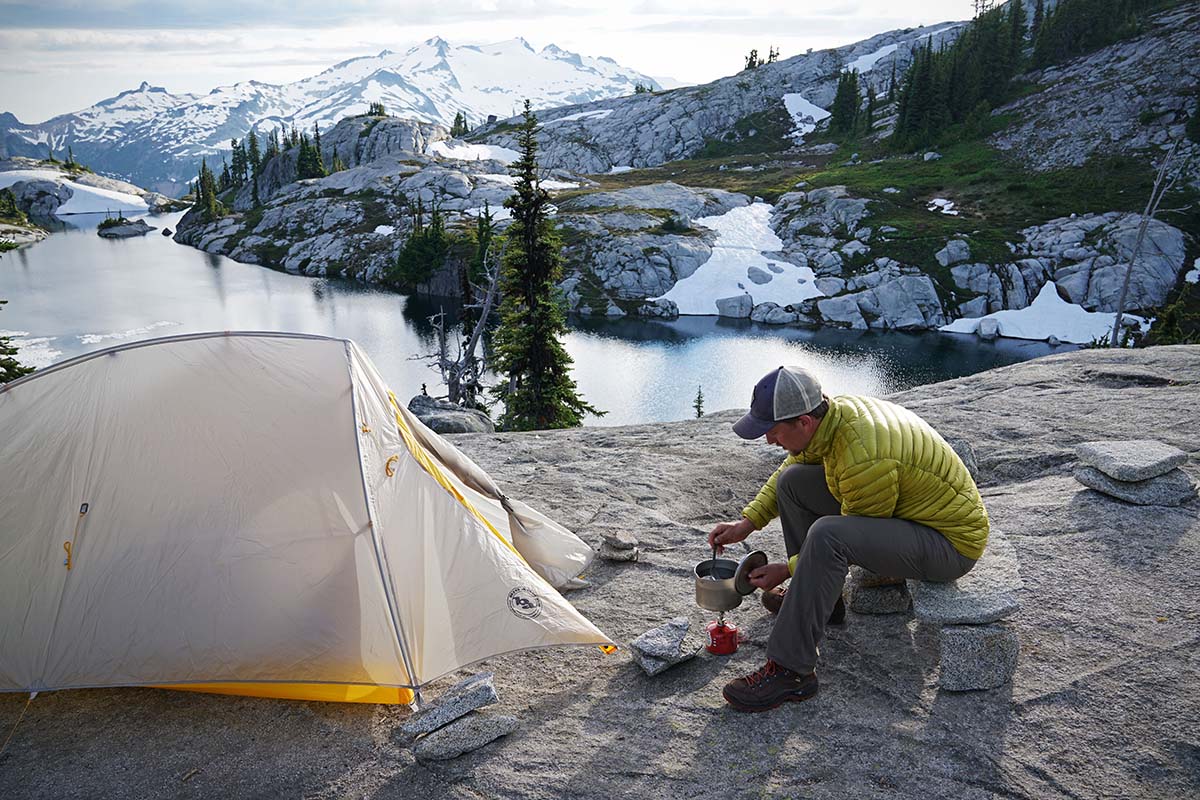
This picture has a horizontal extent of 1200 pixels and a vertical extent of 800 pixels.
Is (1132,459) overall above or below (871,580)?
above

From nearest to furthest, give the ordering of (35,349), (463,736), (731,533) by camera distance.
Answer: (463,736)
(731,533)
(35,349)

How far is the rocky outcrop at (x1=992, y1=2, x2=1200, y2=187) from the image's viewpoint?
74.5 m

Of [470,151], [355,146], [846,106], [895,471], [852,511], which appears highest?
[846,106]

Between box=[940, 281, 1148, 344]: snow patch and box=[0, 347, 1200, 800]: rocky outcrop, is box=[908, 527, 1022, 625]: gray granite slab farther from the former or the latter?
box=[940, 281, 1148, 344]: snow patch

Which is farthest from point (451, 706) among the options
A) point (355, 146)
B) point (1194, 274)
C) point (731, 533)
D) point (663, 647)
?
point (355, 146)

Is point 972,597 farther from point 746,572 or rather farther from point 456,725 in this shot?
point 456,725

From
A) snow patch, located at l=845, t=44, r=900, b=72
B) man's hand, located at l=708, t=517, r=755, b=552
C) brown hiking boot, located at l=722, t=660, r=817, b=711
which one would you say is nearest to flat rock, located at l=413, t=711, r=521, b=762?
brown hiking boot, located at l=722, t=660, r=817, b=711

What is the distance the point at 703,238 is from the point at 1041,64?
56.8m

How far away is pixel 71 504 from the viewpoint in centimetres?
589

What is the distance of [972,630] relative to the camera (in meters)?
5.02

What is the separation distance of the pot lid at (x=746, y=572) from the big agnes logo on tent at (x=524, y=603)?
1.57 metres

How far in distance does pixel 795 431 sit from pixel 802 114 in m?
145

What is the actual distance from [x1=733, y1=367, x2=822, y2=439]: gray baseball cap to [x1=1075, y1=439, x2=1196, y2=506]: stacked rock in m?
4.03

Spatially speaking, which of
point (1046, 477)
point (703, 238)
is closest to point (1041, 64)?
point (703, 238)
